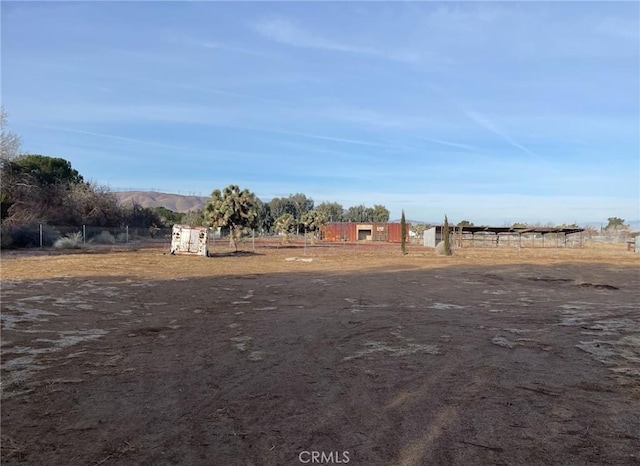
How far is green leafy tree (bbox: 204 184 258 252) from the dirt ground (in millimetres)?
26415

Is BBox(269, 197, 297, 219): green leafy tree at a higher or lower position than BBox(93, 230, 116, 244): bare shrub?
higher

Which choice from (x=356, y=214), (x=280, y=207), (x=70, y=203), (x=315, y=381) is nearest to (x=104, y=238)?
(x=70, y=203)

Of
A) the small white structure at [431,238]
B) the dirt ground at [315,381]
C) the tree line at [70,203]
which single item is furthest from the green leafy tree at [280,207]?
the dirt ground at [315,381]

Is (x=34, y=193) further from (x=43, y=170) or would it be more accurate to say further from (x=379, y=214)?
(x=379, y=214)

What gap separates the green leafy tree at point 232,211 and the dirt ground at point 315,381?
26.4 m

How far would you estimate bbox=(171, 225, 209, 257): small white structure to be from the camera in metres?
30.4

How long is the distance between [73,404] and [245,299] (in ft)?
26.7

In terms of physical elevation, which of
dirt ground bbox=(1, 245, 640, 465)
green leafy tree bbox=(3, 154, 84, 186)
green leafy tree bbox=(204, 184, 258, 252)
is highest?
green leafy tree bbox=(3, 154, 84, 186)

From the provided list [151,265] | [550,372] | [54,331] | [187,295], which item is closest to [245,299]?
[187,295]

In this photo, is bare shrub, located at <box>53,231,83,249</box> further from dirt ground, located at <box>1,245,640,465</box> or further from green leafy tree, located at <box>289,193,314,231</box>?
green leafy tree, located at <box>289,193,314,231</box>

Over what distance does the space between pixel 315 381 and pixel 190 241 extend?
26.0 metres

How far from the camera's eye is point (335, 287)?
15.8 meters

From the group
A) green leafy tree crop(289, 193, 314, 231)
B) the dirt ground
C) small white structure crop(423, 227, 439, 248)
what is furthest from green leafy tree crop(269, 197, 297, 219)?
the dirt ground

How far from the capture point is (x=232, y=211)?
38.8 metres
